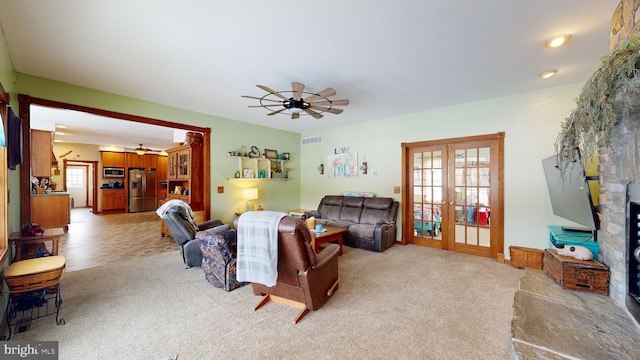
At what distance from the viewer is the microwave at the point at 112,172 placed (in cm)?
963

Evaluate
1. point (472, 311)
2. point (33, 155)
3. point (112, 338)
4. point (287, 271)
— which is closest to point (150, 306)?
point (112, 338)

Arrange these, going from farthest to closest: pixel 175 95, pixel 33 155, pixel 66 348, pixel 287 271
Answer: pixel 175 95
pixel 33 155
pixel 287 271
pixel 66 348

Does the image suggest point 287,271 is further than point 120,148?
No

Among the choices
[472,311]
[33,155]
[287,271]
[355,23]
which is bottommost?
[472,311]

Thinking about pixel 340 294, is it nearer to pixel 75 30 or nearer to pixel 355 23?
pixel 355 23

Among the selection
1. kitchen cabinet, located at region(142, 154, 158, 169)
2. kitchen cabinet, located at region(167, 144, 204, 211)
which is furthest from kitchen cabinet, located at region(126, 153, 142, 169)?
kitchen cabinet, located at region(167, 144, 204, 211)

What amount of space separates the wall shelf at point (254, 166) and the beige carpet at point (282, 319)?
2496mm

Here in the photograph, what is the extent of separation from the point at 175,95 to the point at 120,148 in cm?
836

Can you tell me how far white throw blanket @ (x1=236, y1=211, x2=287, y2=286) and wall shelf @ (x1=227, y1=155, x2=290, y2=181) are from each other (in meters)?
3.26

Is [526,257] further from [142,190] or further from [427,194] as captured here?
[142,190]

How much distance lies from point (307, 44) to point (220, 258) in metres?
2.61

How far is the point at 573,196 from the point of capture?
2605 mm

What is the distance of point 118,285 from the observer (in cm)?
315

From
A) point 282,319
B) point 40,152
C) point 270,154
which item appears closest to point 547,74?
point 282,319
